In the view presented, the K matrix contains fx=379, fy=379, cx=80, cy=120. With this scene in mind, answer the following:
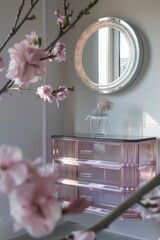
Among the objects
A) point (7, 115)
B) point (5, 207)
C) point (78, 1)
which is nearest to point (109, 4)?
point (78, 1)

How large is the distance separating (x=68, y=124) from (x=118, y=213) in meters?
3.45

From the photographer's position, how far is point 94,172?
3389mm

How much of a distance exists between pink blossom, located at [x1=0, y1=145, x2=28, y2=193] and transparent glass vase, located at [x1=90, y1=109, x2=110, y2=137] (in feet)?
9.96

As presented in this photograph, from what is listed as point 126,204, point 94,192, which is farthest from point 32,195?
point 94,192

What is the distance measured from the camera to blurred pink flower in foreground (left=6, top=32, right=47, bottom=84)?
0.69 metres

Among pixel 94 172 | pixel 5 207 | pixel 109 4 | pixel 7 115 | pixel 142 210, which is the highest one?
pixel 109 4

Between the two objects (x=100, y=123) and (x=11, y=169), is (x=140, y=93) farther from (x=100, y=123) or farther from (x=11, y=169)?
(x=11, y=169)

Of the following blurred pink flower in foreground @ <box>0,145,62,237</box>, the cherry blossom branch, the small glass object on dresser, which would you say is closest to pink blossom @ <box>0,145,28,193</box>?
blurred pink flower in foreground @ <box>0,145,62,237</box>

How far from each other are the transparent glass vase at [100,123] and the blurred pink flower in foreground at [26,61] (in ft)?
8.91

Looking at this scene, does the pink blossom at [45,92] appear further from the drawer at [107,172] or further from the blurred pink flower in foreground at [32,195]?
the blurred pink flower in foreground at [32,195]

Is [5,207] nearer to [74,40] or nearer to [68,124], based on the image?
[68,124]

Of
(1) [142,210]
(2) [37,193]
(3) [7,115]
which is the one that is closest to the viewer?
(2) [37,193]

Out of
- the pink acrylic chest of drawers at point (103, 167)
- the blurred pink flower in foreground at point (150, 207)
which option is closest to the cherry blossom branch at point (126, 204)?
the blurred pink flower in foreground at point (150, 207)

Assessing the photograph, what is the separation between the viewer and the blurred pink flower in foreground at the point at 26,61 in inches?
27.3
